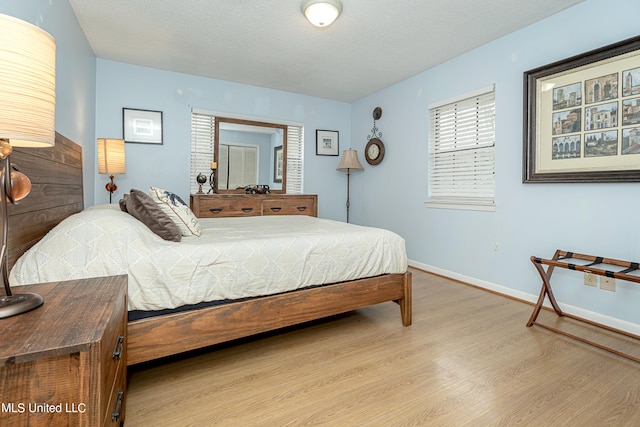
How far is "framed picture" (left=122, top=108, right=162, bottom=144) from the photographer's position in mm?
3725

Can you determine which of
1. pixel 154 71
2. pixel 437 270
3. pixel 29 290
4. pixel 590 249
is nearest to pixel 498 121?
pixel 590 249

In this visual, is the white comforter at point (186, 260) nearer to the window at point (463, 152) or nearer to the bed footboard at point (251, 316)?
the bed footboard at point (251, 316)

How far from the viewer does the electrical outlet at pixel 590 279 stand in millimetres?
2404

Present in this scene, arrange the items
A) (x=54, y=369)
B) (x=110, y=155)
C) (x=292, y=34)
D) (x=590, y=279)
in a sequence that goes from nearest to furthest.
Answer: (x=54, y=369), (x=590, y=279), (x=292, y=34), (x=110, y=155)

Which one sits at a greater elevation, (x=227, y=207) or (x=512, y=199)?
(x=512, y=199)

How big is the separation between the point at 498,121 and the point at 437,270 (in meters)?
1.72

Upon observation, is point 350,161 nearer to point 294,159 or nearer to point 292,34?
point 294,159

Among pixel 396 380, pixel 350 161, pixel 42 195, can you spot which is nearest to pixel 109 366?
pixel 42 195

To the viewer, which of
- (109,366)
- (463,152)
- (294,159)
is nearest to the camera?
(109,366)

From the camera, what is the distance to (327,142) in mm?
5059

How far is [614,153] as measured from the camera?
231cm

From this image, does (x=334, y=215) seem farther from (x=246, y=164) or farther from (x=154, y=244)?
(x=154, y=244)

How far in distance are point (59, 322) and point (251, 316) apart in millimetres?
1022

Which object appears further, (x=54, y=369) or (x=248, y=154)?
(x=248, y=154)
